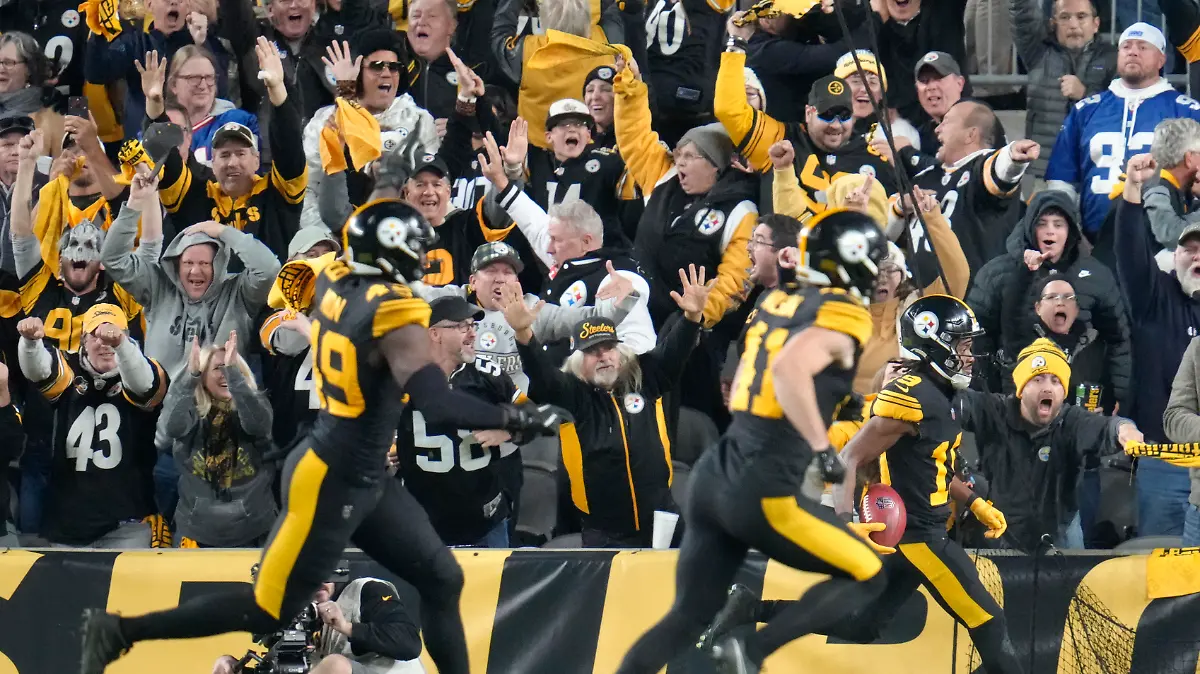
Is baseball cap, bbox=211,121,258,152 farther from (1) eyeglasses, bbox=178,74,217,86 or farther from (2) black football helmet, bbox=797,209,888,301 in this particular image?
(2) black football helmet, bbox=797,209,888,301

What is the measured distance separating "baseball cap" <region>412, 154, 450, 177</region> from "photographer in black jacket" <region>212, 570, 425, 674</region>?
2.99 m

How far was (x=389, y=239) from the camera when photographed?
809 centimetres

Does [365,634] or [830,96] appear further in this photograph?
[830,96]

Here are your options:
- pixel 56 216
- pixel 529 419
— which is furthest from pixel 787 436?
pixel 56 216

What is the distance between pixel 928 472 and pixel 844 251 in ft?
5.63

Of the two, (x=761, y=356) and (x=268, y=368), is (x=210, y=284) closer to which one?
(x=268, y=368)

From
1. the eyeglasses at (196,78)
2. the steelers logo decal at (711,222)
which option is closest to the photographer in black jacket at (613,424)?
the steelers logo decal at (711,222)

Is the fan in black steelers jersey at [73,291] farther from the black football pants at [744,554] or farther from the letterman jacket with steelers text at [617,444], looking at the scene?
the black football pants at [744,554]

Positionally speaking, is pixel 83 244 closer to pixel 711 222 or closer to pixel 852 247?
pixel 711 222

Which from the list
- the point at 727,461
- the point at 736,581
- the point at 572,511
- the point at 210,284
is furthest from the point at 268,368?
the point at 727,461

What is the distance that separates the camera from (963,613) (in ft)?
29.9

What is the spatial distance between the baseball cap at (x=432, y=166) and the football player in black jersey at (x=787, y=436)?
364 cm

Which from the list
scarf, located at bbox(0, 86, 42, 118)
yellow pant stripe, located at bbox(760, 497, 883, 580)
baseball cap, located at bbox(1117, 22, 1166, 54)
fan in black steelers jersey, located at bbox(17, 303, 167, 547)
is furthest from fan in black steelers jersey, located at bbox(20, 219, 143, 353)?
baseball cap, located at bbox(1117, 22, 1166, 54)

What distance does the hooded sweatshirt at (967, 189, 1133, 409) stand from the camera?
10.9 m
